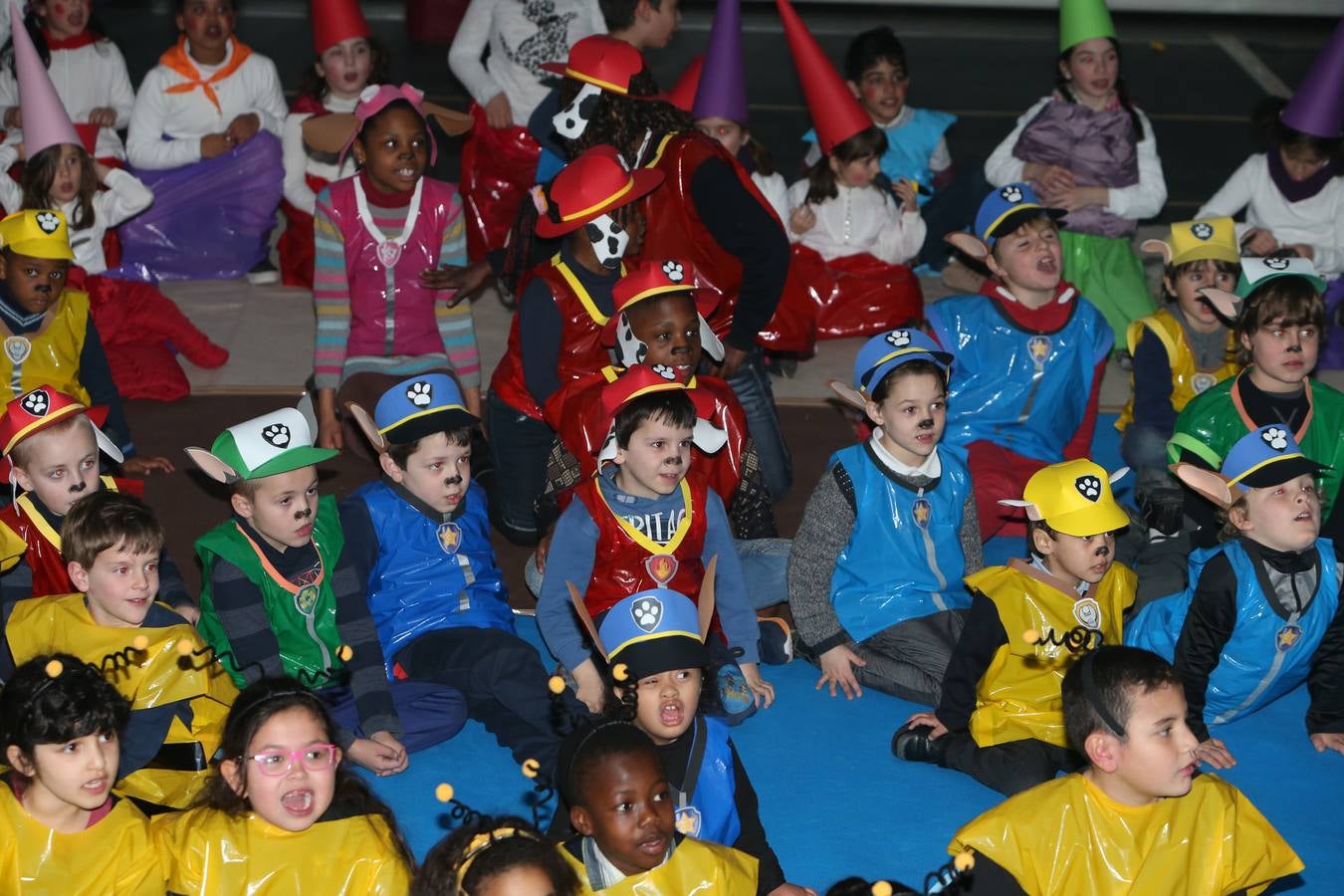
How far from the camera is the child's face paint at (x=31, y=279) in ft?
17.1

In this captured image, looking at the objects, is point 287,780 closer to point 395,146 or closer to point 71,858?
point 71,858

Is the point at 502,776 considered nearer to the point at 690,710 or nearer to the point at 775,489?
the point at 690,710

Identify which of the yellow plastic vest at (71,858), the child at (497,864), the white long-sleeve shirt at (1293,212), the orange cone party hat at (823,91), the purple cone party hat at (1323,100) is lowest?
the yellow plastic vest at (71,858)

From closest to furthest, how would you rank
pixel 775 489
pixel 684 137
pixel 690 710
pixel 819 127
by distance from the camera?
1. pixel 690 710
2. pixel 684 137
3. pixel 775 489
4. pixel 819 127

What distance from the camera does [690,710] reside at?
3590mm

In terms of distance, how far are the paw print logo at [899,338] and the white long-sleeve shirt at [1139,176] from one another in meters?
2.42

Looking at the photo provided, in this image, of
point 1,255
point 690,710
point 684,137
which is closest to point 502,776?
point 690,710

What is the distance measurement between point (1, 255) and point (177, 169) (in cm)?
208

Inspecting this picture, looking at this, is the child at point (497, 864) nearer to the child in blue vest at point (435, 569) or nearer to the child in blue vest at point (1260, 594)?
the child in blue vest at point (435, 569)

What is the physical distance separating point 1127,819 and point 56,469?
276 cm

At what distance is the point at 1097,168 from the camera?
687cm

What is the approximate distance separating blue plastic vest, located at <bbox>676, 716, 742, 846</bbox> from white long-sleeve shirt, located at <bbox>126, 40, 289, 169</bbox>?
4.54 meters

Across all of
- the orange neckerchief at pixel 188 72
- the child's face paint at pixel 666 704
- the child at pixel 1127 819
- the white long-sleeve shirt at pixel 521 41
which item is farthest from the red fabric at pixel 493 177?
Answer: the child at pixel 1127 819

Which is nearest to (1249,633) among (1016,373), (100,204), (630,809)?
(1016,373)
